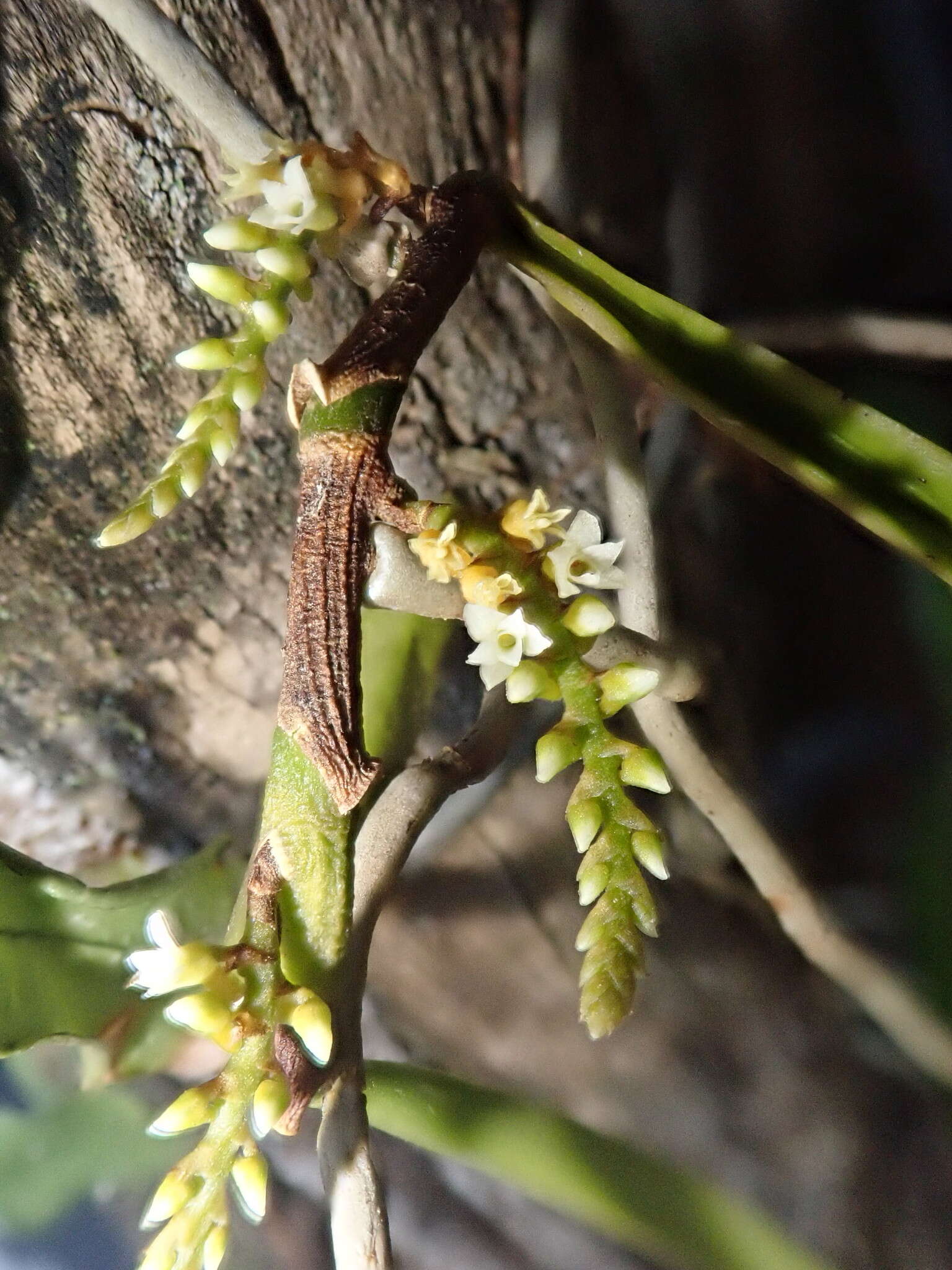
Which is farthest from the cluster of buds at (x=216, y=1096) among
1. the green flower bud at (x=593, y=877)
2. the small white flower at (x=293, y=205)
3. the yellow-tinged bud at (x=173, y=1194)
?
the small white flower at (x=293, y=205)

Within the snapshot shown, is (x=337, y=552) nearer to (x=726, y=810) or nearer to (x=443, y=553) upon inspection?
(x=443, y=553)

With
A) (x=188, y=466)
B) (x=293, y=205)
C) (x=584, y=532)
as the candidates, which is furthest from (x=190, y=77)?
(x=584, y=532)

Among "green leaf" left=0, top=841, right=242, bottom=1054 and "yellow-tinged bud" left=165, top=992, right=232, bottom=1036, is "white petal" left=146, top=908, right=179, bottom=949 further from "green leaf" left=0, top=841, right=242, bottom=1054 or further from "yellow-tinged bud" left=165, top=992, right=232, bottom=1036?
"green leaf" left=0, top=841, right=242, bottom=1054

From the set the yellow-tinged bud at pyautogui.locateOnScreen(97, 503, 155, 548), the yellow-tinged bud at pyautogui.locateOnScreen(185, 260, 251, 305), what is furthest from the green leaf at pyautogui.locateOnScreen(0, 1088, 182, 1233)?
the yellow-tinged bud at pyautogui.locateOnScreen(185, 260, 251, 305)

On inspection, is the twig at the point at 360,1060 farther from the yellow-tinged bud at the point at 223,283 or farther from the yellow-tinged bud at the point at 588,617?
the yellow-tinged bud at the point at 223,283

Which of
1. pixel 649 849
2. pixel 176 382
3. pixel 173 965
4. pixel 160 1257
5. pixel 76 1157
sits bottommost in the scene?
pixel 76 1157

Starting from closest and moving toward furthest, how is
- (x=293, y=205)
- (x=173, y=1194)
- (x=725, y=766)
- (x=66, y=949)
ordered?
(x=173, y=1194) < (x=293, y=205) < (x=66, y=949) < (x=725, y=766)

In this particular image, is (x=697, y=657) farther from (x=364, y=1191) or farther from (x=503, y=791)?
(x=364, y=1191)
